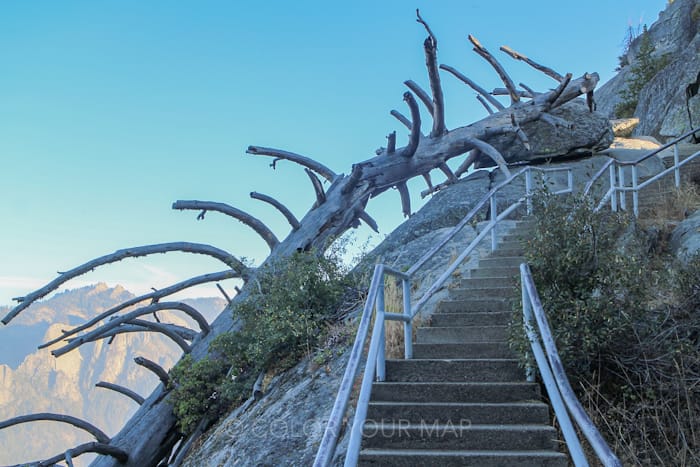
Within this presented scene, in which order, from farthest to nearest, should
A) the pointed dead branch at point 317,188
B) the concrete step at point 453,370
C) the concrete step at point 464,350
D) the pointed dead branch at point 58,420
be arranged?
the pointed dead branch at point 317,188, the pointed dead branch at point 58,420, the concrete step at point 464,350, the concrete step at point 453,370

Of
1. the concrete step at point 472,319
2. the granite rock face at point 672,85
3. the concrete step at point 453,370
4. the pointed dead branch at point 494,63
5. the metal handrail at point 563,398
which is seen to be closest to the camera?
the metal handrail at point 563,398

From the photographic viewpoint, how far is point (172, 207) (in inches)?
432

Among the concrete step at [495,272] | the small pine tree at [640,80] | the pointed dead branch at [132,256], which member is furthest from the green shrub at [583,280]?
the small pine tree at [640,80]

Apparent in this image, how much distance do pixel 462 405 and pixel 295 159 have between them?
26.6 feet

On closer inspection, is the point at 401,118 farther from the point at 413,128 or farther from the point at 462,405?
the point at 462,405

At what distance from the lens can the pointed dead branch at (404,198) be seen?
13992 millimetres

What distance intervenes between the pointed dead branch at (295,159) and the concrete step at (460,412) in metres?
7.61

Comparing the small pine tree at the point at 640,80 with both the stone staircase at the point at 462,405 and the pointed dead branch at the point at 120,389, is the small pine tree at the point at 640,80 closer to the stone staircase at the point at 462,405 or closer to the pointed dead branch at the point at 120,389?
the stone staircase at the point at 462,405

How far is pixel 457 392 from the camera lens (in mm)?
5676

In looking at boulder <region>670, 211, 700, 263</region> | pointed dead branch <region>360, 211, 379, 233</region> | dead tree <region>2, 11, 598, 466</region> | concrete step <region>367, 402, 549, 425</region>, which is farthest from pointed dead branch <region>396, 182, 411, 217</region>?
concrete step <region>367, 402, 549, 425</region>

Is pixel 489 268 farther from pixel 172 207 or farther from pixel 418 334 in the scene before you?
pixel 172 207

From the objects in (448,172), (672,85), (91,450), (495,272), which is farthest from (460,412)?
(672,85)

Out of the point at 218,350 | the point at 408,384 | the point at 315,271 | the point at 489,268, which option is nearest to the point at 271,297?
the point at 315,271

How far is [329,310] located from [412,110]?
4292mm
